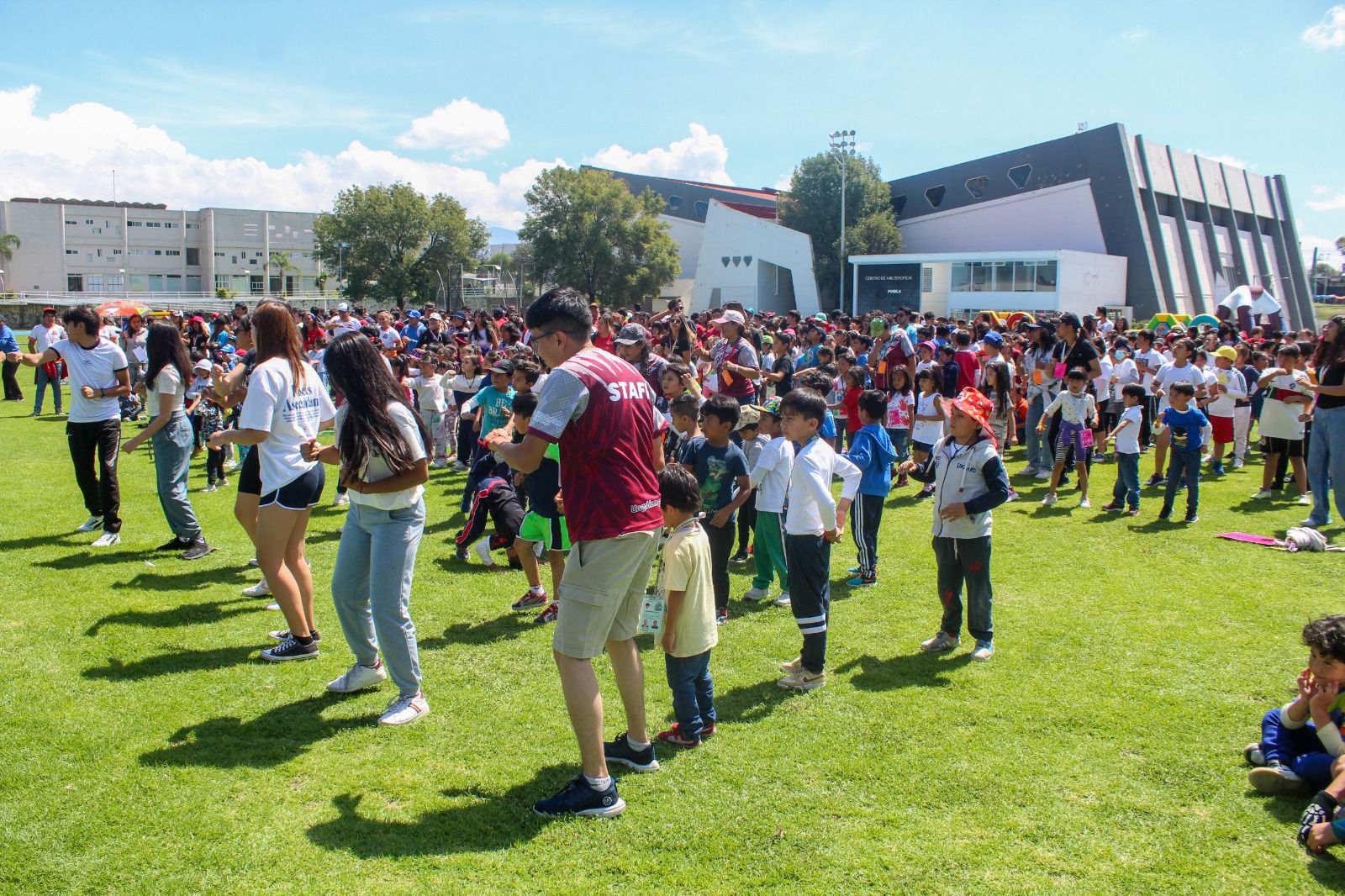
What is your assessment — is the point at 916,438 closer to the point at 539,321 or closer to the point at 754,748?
the point at 754,748

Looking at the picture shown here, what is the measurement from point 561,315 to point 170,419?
205 inches

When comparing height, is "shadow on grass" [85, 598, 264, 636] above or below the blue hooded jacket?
below

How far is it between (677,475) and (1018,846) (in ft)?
7.23

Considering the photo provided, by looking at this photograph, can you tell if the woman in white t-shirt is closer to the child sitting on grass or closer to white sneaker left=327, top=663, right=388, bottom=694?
white sneaker left=327, top=663, right=388, bottom=694

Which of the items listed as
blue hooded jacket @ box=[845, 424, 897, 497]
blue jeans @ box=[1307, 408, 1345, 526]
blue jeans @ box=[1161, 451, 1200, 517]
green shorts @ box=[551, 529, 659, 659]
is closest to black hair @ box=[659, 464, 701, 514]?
green shorts @ box=[551, 529, 659, 659]

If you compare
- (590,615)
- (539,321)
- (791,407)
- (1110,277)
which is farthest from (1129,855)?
(1110,277)

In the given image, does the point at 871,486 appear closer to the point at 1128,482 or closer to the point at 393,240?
the point at 1128,482

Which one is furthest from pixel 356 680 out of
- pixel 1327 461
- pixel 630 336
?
pixel 1327 461

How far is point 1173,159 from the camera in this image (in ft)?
167

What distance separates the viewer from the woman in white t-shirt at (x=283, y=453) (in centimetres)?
502

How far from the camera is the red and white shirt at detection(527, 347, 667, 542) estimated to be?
335 cm

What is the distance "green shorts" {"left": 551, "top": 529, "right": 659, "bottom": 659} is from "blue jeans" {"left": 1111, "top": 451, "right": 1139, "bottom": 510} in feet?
25.3

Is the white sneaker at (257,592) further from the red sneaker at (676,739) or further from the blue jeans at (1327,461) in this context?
the blue jeans at (1327,461)

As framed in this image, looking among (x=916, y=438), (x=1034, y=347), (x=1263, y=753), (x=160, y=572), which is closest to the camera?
(x=1263, y=753)
